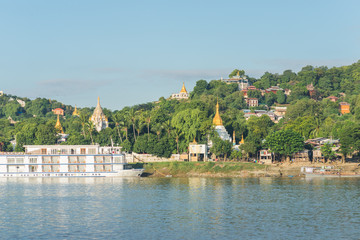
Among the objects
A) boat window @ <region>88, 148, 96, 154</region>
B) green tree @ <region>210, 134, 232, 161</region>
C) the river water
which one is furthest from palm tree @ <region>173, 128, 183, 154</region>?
the river water

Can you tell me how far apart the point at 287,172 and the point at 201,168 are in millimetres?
17151

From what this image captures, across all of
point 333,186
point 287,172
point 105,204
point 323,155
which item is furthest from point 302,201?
point 323,155

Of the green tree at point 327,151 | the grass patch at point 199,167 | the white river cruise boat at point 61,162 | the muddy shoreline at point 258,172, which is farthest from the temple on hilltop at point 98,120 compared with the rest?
the green tree at point 327,151

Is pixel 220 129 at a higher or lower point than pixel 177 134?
higher

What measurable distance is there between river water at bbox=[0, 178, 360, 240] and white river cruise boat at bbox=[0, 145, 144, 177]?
1278cm

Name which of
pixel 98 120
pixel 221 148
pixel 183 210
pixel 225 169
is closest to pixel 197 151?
pixel 221 148

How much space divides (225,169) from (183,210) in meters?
44.0

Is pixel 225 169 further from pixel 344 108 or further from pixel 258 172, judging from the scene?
pixel 344 108

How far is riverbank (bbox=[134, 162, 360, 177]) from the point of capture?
10438cm

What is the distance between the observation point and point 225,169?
10644 centimetres

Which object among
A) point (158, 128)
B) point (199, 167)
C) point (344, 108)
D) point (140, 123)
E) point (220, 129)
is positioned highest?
point (344, 108)

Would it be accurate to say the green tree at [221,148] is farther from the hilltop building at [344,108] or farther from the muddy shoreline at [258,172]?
the hilltop building at [344,108]

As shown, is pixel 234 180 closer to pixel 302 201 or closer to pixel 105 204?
pixel 302 201

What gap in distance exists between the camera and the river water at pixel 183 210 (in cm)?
5159
